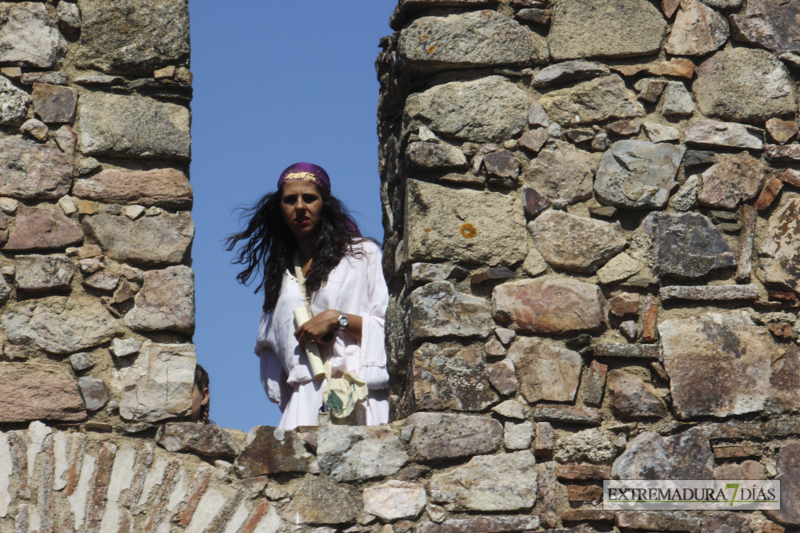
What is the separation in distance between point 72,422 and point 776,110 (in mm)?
2581

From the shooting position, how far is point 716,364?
330 centimetres

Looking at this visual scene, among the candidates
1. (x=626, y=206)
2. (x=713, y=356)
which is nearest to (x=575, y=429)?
(x=713, y=356)

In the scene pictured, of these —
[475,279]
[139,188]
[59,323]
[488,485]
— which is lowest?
[488,485]

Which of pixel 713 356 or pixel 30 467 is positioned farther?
pixel 713 356

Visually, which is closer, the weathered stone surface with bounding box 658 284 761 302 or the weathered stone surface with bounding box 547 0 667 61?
the weathered stone surface with bounding box 658 284 761 302

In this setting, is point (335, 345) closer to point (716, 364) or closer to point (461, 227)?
point (461, 227)

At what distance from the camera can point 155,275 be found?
3.19 meters

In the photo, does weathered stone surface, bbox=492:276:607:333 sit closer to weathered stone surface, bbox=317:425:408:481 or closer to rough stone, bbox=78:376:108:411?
weathered stone surface, bbox=317:425:408:481

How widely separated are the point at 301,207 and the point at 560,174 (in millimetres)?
1055

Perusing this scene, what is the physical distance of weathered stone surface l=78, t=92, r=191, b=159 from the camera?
3.21m

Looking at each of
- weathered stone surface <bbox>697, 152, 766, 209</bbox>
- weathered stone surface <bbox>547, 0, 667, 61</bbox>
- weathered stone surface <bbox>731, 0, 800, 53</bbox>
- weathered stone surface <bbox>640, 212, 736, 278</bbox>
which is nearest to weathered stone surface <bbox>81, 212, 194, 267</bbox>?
weathered stone surface <bbox>547, 0, 667, 61</bbox>

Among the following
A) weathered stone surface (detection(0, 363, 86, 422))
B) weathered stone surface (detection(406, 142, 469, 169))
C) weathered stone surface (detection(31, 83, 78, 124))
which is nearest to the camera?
weathered stone surface (detection(0, 363, 86, 422))

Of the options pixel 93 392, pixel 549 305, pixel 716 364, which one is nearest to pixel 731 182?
pixel 716 364

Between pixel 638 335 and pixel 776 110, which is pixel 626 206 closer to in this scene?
pixel 638 335
